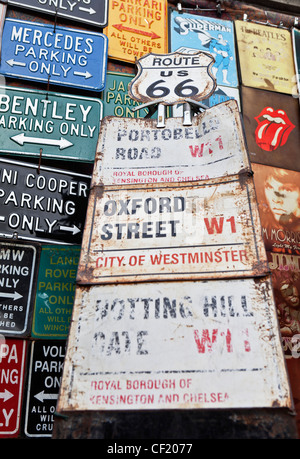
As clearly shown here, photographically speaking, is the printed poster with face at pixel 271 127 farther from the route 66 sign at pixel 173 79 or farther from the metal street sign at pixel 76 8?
the metal street sign at pixel 76 8

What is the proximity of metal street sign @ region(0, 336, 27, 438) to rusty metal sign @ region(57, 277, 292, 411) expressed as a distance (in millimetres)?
1388

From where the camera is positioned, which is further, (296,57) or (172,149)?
(296,57)

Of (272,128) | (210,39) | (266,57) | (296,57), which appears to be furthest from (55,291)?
(296,57)

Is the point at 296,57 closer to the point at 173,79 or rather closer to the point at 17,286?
the point at 173,79

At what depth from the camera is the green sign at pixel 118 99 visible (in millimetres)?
5660

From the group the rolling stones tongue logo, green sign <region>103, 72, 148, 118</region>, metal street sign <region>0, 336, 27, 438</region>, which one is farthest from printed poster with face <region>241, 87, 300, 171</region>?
metal street sign <region>0, 336, 27, 438</region>

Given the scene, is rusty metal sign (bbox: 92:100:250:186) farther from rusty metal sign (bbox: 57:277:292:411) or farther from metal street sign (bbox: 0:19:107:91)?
metal street sign (bbox: 0:19:107:91)

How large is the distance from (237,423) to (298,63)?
5336 mm

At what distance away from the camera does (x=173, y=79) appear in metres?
4.62

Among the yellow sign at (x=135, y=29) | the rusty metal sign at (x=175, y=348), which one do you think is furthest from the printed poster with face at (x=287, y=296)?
the yellow sign at (x=135, y=29)

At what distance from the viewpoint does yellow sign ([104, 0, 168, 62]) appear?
6078mm

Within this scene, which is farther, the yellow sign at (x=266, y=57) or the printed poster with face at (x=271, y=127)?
the yellow sign at (x=266, y=57)

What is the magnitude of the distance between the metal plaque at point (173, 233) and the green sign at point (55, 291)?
1157 mm

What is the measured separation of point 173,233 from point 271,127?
3012 millimetres
